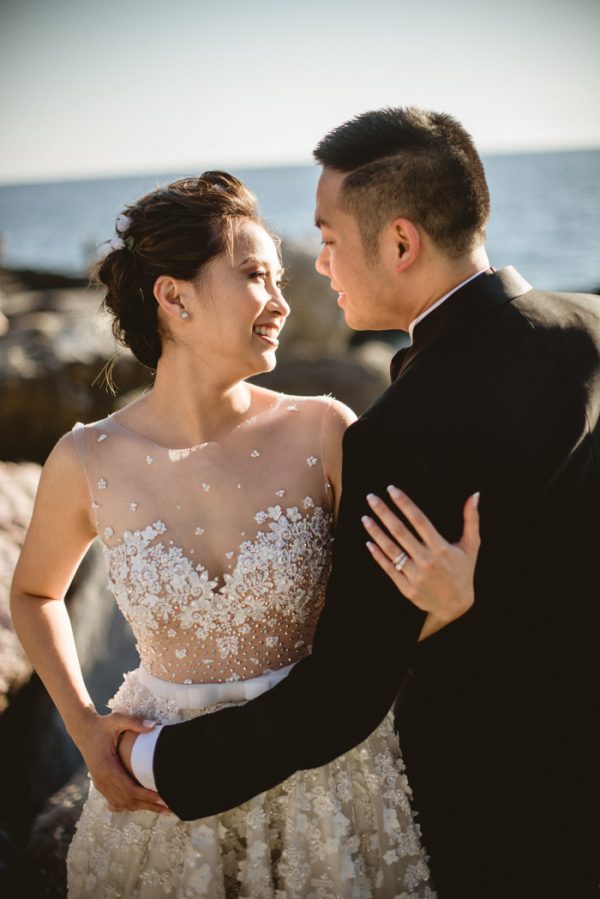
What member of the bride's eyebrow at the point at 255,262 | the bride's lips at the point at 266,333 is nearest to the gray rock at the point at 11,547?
the bride's lips at the point at 266,333

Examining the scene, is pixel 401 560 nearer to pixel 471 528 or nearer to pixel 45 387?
pixel 471 528

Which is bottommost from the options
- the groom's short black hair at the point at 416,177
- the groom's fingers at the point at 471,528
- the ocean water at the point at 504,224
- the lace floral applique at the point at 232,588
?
the ocean water at the point at 504,224

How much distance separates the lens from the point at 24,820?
340 centimetres

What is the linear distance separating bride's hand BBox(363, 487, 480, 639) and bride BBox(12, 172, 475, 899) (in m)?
0.63

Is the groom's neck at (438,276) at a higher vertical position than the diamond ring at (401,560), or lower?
higher

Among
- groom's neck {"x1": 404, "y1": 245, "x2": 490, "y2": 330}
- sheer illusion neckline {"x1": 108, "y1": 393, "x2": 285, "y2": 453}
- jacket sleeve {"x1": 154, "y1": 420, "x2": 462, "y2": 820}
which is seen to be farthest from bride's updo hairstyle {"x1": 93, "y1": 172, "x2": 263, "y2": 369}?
jacket sleeve {"x1": 154, "y1": 420, "x2": 462, "y2": 820}

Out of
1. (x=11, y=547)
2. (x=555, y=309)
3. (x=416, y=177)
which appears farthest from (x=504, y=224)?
(x=555, y=309)

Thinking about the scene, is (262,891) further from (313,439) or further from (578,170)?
(578,170)

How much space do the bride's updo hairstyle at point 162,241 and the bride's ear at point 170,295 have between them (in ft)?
0.08

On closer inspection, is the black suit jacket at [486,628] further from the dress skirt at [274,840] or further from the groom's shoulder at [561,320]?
the dress skirt at [274,840]

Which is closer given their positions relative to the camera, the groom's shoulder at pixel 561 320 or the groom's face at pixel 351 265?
the groom's shoulder at pixel 561 320

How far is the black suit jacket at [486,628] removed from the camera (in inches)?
69.1

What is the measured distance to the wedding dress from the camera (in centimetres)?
224

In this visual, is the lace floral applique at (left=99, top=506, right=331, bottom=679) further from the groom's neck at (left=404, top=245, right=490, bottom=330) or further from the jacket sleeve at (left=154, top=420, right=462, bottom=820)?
the groom's neck at (left=404, top=245, right=490, bottom=330)
